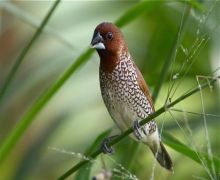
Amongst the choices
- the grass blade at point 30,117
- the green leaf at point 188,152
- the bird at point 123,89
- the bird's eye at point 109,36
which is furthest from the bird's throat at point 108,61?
the green leaf at point 188,152

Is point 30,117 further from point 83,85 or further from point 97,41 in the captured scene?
point 83,85

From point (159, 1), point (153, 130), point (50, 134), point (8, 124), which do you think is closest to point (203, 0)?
point (159, 1)

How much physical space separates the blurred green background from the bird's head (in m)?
0.13

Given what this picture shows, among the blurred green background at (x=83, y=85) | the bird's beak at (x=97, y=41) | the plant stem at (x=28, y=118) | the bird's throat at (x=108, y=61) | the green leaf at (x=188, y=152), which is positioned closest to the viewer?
the green leaf at (x=188, y=152)

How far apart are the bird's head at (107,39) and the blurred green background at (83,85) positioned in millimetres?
132

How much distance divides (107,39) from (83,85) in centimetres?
133

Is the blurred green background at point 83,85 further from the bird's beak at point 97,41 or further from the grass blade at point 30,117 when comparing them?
the grass blade at point 30,117

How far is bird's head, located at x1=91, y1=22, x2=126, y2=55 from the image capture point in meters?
2.63

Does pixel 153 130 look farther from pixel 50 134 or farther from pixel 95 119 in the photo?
pixel 95 119

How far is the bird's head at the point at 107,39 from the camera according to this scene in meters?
2.63

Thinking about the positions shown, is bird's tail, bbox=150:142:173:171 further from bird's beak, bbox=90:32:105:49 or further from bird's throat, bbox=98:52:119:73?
bird's beak, bbox=90:32:105:49

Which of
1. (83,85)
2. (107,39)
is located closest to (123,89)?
(107,39)

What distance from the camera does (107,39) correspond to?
2.74 m

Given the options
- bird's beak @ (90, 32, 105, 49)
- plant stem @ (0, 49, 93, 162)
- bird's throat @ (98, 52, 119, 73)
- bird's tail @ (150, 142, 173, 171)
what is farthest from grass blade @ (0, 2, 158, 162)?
bird's tail @ (150, 142, 173, 171)
